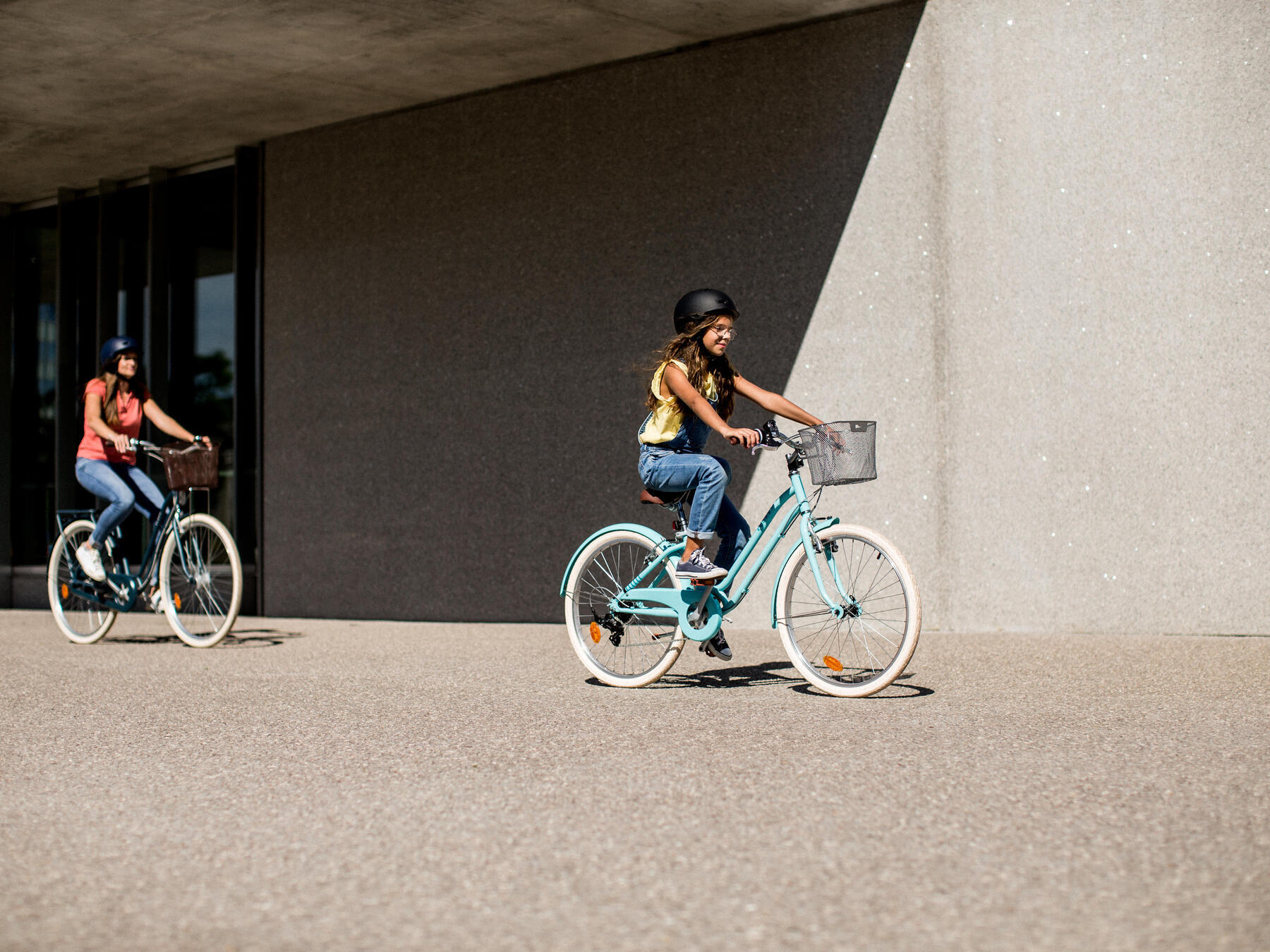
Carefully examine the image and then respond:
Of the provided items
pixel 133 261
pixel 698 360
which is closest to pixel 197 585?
pixel 698 360

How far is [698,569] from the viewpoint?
6012 mm

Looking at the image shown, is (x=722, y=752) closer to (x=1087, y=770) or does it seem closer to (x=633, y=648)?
(x=1087, y=770)

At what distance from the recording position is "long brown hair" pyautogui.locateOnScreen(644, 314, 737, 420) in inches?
239

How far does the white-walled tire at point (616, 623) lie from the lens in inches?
245

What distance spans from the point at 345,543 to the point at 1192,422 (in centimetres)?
684

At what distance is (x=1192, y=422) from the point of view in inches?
328

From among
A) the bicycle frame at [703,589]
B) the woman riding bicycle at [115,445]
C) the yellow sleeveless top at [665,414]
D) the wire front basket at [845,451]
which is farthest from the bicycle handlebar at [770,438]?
the woman riding bicycle at [115,445]

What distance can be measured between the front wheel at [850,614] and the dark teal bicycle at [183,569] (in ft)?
12.5

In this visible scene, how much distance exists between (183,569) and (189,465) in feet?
2.23

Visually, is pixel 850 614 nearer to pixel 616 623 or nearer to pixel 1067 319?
pixel 616 623

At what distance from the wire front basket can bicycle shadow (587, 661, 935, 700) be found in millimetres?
1032

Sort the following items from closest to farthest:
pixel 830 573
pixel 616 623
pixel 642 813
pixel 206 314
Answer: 1. pixel 642 813
2. pixel 830 573
3. pixel 616 623
4. pixel 206 314

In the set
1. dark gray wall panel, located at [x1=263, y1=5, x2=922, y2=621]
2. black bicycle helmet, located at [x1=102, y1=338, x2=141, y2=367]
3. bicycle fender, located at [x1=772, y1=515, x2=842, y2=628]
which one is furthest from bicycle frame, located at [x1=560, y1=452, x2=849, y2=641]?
black bicycle helmet, located at [x1=102, y1=338, x2=141, y2=367]

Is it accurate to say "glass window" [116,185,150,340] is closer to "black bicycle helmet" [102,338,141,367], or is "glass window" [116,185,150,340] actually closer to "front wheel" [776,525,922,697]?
"black bicycle helmet" [102,338,141,367]
